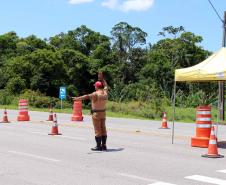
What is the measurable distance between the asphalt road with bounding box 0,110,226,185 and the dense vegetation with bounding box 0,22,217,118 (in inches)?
1075

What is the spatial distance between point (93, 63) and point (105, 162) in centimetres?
6066

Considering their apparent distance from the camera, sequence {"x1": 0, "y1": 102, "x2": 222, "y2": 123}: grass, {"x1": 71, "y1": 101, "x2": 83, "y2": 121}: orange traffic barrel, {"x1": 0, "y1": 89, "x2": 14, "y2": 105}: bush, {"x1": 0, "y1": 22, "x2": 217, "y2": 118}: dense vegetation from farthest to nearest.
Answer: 1. {"x1": 0, "y1": 22, "x2": 217, "y2": 118}: dense vegetation
2. {"x1": 0, "y1": 89, "x2": 14, "y2": 105}: bush
3. {"x1": 0, "y1": 102, "x2": 222, "y2": 123}: grass
4. {"x1": 71, "y1": 101, "x2": 83, "y2": 121}: orange traffic barrel

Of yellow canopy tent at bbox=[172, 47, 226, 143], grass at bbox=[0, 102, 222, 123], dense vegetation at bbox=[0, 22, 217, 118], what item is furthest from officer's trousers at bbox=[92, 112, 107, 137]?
dense vegetation at bbox=[0, 22, 217, 118]

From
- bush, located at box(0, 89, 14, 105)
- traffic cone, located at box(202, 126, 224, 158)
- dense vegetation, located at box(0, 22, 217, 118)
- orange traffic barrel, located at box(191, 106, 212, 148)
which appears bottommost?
traffic cone, located at box(202, 126, 224, 158)

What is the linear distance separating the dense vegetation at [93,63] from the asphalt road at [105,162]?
89.6 ft

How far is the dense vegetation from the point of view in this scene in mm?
57938

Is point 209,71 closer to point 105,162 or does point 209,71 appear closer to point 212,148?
point 212,148

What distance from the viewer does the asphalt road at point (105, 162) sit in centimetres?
920

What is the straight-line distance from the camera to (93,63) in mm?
71625

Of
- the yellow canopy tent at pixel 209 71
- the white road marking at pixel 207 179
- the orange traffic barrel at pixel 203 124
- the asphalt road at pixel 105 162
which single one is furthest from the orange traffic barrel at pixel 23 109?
the white road marking at pixel 207 179

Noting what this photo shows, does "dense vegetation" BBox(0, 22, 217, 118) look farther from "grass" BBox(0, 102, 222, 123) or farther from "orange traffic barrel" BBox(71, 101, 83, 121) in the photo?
"orange traffic barrel" BBox(71, 101, 83, 121)

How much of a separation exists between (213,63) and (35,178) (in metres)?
7.67

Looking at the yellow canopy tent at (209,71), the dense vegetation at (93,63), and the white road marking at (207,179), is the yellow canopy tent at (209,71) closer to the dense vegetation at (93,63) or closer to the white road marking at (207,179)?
the white road marking at (207,179)

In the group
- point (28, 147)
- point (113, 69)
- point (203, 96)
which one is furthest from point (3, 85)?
point (28, 147)
